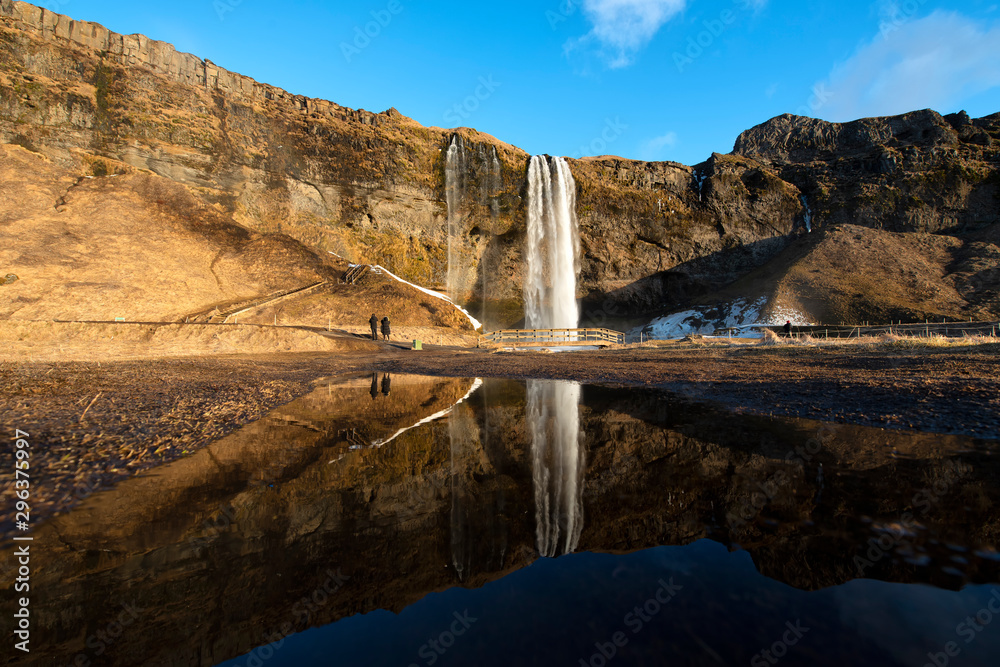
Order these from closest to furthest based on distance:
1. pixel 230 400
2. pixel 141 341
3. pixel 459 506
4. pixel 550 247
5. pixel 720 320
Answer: pixel 459 506 < pixel 230 400 < pixel 141 341 < pixel 550 247 < pixel 720 320

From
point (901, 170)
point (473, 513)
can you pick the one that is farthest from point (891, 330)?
point (473, 513)

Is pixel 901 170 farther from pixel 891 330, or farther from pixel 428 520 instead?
pixel 428 520

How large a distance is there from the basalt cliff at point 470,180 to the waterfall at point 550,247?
5.18 ft

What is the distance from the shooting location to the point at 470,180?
43.2 metres

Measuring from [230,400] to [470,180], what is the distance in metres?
38.8

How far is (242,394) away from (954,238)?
65.0 meters

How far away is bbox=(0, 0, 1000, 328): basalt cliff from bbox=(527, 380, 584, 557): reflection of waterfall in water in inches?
1440

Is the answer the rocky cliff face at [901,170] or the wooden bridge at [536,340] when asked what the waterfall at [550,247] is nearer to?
the wooden bridge at [536,340]

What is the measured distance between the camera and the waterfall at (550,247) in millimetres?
44281

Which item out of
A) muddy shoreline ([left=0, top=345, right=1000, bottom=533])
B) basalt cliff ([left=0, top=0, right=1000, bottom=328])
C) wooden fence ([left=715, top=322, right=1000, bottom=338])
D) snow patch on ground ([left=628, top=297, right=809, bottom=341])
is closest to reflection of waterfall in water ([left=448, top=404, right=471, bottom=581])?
muddy shoreline ([left=0, top=345, right=1000, bottom=533])

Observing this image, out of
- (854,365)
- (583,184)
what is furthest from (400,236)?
(854,365)

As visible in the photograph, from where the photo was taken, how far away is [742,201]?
51188 mm

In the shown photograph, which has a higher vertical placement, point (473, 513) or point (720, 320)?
point (720, 320)

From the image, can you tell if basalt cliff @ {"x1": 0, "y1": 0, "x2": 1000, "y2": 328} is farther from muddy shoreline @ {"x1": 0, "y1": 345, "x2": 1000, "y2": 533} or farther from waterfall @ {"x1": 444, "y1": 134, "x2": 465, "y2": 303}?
muddy shoreline @ {"x1": 0, "y1": 345, "x2": 1000, "y2": 533}
